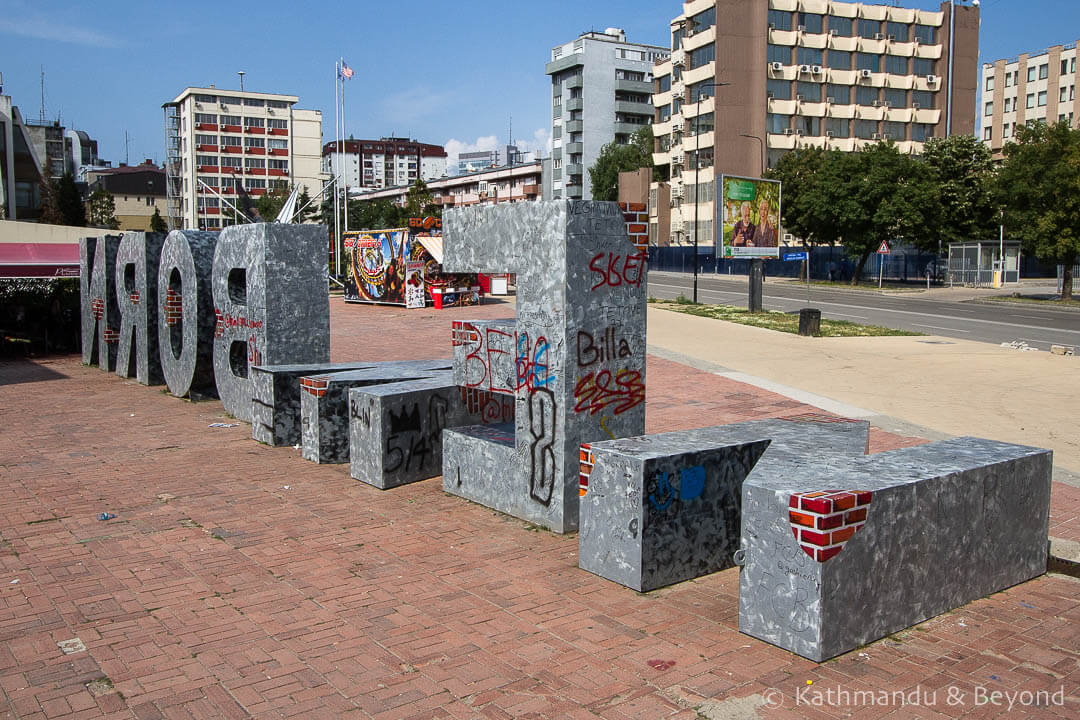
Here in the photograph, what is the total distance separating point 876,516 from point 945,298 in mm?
39422

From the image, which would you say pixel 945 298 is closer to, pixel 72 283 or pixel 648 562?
pixel 72 283

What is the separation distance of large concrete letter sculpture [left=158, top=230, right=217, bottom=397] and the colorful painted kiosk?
1703cm

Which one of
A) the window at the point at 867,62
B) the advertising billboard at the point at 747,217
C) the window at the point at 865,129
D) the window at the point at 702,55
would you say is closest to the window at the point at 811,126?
the window at the point at 865,129

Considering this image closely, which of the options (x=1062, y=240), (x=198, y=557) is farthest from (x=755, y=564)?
(x=1062, y=240)

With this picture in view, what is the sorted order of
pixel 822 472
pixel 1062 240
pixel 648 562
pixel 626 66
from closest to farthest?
pixel 822 472 → pixel 648 562 → pixel 1062 240 → pixel 626 66

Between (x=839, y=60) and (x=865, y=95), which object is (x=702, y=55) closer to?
(x=839, y=60)

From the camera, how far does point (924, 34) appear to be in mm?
69375

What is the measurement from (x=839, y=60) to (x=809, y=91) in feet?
12.4

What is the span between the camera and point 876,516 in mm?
4598

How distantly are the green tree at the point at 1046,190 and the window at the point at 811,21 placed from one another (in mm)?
31759

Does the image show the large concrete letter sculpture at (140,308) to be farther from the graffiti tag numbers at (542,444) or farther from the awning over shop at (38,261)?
the graffiti tag numbers at (542,444)

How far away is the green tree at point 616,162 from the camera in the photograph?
80.2m

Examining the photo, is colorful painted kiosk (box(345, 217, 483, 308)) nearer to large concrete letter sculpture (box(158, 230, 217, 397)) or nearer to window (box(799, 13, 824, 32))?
large concrete letter sculpture (box(158, 230, 217, 397))

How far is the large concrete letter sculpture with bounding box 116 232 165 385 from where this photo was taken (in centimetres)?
1452
